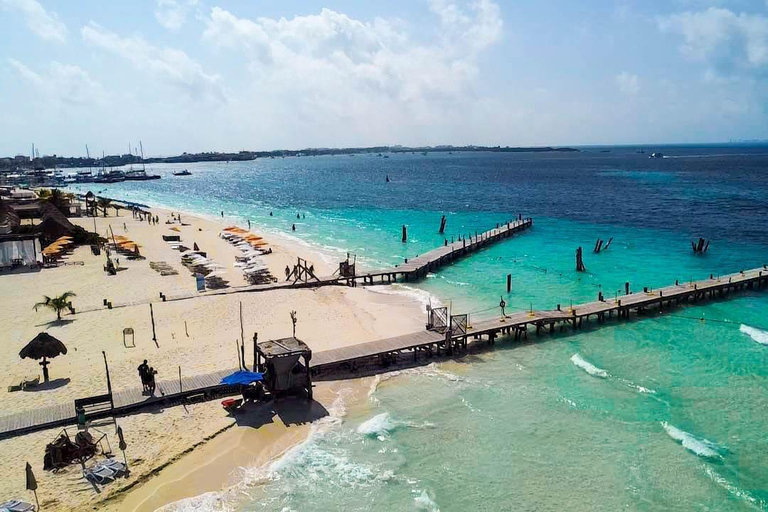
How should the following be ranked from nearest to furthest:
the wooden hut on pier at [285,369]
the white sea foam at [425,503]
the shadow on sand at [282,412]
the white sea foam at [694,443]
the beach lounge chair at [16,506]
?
the beach lounge chair at [16,506] → the white sea foam at [425,503] → the white sea foam at [694,443] → the shadow on sand at [282,412] → the wooden hut on pier at [285,369]

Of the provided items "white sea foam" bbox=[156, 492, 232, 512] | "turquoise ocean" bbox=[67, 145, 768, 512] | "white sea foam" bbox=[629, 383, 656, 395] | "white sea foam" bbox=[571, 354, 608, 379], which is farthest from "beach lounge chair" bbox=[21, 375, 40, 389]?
"white sea foam" bbox=[629, 383, 656, 395]

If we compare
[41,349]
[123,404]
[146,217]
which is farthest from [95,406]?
[146,217]

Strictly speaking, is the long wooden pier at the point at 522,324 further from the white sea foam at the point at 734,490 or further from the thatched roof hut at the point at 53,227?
the thatched roof hut at the point at 53,227

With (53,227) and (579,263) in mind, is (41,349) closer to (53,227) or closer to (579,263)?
(579,263)

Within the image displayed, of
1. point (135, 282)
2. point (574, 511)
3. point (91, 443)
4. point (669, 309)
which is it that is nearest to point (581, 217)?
point (669, 309)

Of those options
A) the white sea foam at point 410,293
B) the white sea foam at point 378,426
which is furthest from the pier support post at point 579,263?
the white sea foam at point 378,426
